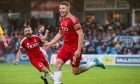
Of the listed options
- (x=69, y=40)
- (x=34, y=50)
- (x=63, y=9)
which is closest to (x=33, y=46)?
(x=34, y=50)

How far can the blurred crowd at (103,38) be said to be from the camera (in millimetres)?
34469

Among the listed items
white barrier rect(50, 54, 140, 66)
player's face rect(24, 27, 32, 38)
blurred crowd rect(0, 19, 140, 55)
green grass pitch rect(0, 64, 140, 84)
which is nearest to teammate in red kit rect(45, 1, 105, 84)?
player's face rect(24, 27, 32, 38)

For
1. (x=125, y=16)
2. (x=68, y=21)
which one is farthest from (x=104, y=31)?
(x=68, y=21)

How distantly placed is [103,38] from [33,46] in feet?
67.3

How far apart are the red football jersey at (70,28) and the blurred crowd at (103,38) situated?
19.5 metres

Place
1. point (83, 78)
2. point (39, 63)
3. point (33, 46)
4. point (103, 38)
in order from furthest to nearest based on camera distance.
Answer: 1. point (103, 38)
2. point (83, 78)
3. point (33, 46)
4. point (39, 63)

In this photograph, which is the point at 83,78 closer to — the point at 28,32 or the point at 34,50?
the point at 34,50

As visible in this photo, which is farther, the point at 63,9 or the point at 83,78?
the point at 83,78

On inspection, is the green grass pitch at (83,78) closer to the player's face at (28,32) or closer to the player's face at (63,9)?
the player's face at (28,32)

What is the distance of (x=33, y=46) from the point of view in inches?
674

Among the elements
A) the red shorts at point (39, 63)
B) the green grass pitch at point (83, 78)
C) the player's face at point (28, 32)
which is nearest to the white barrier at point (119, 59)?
the green grass pitch at point (83, 78)

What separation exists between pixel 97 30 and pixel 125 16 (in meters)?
3.91

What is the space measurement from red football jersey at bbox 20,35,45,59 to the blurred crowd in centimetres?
1715

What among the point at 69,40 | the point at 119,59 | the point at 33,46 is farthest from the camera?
the point at 119,59
